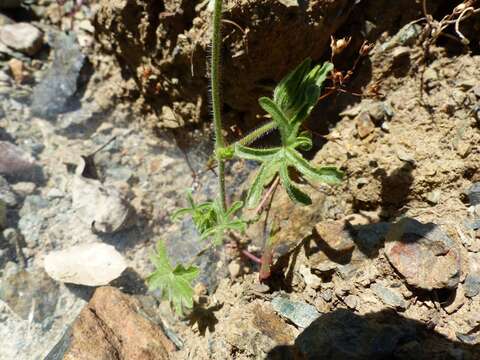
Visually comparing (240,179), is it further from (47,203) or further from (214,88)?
(47,203)

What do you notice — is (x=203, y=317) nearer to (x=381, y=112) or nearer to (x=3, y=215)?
(x=3, y=215)

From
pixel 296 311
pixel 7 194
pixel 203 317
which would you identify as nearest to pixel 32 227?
pixel 7 194

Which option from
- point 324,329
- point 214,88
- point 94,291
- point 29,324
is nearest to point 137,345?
point 94,291

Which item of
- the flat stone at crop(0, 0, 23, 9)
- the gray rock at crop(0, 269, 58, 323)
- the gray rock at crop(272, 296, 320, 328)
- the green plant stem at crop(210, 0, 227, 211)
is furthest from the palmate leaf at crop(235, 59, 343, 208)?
the flat stone at crop(0, 0, 23, 9)

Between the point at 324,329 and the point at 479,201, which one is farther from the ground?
the point at 479,201

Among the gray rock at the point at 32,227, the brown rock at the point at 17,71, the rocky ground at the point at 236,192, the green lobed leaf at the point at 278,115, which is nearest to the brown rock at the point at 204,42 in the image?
the rocky ground at the point at 236,192

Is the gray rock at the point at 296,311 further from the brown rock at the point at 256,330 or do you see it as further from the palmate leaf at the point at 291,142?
the palmate leaf at the point at 291,142
